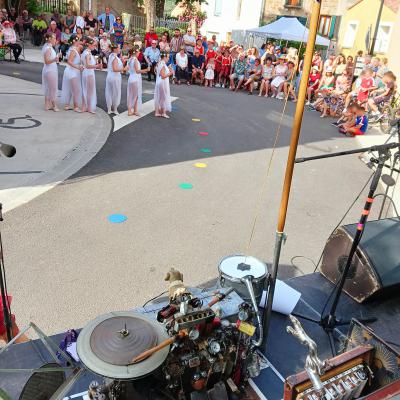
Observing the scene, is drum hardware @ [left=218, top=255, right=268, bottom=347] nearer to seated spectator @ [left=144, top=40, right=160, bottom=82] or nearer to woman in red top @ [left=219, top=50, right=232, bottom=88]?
seated spectator @ [left=144, top=40, right=160, bottom=82]

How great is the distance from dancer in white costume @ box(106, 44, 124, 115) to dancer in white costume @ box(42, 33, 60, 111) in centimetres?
131

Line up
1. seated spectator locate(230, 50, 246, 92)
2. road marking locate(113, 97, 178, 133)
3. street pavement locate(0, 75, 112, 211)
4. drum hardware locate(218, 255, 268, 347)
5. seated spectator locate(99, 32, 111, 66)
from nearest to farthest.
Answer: drum hardware locate(218, 255, 268, 347), street pavement locate(0, 75, 112, 211), road marking locate(113, 97, 178, 133), seated spectator locate(230, 50, 246, 92), seated spectator locate(99, 32, 111, 66)

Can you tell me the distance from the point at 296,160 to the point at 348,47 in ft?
92.5

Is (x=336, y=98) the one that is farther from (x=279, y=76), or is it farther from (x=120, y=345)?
(x=120, y=345)

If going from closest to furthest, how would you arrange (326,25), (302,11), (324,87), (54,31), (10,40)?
(324,87) < (10,40) < (54,31) < (302,11) < (326,25)

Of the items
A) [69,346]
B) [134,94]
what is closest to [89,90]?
[134,94]

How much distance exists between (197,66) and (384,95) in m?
7.98

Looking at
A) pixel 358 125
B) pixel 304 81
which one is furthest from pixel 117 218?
pixel 358 125

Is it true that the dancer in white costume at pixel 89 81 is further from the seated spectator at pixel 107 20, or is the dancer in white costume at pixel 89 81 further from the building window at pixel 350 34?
the building window at pixel 350 34

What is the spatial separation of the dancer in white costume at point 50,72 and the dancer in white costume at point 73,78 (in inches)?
11.9

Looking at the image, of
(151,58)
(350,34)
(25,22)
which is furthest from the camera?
(350,34)

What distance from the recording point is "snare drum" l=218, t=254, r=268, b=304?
338cm

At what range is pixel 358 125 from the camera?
462 inches

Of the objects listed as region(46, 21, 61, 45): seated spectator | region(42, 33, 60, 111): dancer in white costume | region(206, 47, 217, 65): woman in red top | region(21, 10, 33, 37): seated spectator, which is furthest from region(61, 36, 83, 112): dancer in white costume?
region(21, 10, 33, 37): seated spectator
